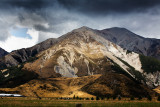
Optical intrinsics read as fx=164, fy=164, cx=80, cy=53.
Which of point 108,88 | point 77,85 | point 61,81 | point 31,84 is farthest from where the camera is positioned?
point 61,81

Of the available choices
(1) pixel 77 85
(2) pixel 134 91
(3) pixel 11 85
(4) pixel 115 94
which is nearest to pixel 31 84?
(3) pixel 11 85

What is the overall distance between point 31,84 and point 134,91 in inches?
4032

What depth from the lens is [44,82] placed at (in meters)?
179

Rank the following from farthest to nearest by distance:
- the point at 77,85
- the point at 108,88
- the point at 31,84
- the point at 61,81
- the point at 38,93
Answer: the point at 61,81, the point at 77,85, the point at 31,84, the point at 38,93, the point at 108,88

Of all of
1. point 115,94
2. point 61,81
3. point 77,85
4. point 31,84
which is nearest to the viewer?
point 115,94

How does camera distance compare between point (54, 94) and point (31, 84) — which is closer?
point (54, 94)

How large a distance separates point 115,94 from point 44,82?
83116 millimetres

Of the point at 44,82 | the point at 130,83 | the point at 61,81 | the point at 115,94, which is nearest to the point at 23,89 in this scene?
the point at 44,82

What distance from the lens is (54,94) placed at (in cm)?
15362

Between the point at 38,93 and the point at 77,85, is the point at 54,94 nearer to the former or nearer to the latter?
the point at 38,93

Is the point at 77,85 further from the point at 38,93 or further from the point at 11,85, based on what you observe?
the point at 11,85

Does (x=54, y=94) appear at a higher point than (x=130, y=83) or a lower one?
lower

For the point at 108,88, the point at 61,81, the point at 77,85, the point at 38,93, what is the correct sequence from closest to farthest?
the point at 108,88, the point at 38,93, the point at 77,85, the point at 61,81

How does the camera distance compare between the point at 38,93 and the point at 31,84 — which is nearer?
the point at 38,93
